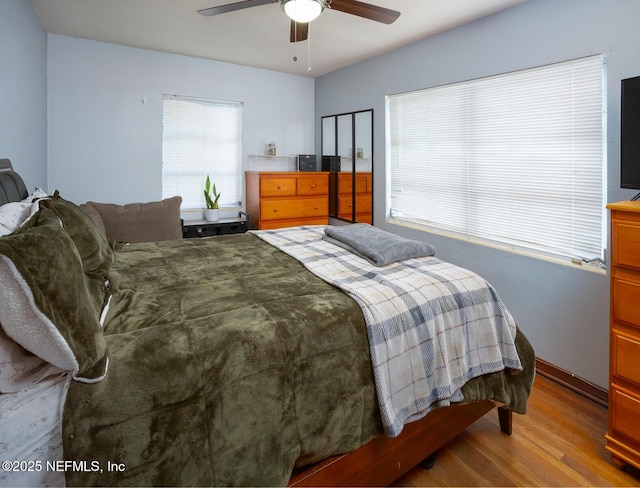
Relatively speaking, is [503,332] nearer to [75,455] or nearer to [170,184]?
[75,455]

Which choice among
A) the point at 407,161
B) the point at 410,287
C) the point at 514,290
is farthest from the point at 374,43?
the point at 410,287

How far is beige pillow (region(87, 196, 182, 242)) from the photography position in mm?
3029

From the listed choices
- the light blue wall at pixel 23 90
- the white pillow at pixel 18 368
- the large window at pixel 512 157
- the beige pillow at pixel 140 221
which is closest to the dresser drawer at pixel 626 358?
the large window at pixel 512 157

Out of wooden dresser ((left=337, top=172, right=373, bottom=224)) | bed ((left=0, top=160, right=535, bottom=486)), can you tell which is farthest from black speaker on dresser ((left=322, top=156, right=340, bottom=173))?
bed ((left=0, top=160, right=535, bottom=486))

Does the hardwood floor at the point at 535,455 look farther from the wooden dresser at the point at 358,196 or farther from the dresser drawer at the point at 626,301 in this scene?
the wooden dresser at the point at 358,196

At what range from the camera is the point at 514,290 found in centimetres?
282

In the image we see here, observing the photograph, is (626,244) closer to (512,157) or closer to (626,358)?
(626,358)

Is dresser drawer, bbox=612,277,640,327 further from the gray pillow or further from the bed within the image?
the gray pillow

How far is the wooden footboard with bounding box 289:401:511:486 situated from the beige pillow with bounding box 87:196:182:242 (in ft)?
8.22

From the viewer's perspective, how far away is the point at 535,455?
182cm

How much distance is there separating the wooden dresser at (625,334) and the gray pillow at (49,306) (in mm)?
2026

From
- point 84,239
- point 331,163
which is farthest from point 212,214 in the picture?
point 84,239

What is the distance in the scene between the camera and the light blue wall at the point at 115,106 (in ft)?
11.8

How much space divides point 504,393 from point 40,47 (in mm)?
4231
